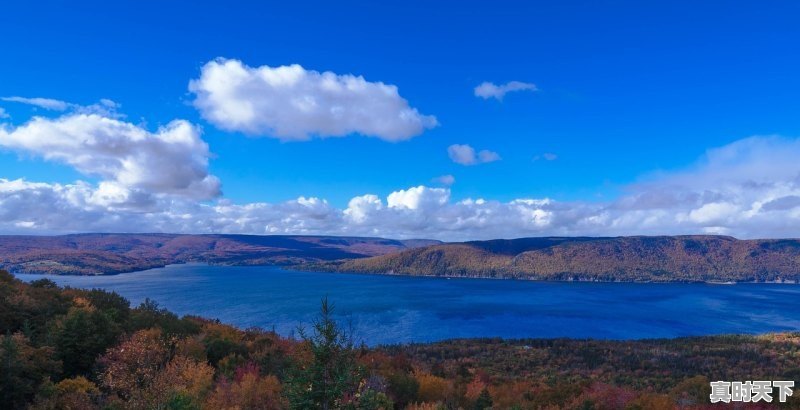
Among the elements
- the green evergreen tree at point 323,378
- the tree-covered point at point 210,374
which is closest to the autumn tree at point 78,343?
the tree-covered point at point 210,374

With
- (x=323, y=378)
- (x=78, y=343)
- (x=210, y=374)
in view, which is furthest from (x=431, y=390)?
(x=78, y=343)

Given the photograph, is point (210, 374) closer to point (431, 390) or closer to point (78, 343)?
point (78, 343)

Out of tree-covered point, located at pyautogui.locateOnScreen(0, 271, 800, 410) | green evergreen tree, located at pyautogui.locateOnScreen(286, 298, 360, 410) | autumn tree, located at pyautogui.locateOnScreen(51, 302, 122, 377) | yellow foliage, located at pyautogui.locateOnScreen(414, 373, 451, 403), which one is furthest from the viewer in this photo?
yellow foliage, located at pyautogui.locateOnScreen(414, 373, 451, 403)

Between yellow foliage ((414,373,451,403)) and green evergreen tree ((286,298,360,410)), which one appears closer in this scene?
green evergreen tree ((286,298,360,410))

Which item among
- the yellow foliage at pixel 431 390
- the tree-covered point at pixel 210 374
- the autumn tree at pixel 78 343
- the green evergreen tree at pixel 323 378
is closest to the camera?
the green evergreen tree at pixel 323 378

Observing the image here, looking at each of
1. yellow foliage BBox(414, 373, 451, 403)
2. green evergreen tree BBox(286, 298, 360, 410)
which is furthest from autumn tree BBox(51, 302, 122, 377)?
green evergreen tree BBox(286, 298, 360, 410)

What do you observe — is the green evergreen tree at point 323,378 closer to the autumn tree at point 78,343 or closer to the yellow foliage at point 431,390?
the yellow foliage at point 431,390

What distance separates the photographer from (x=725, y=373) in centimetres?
9181

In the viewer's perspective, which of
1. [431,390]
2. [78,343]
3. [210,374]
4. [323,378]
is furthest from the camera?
[431,390]

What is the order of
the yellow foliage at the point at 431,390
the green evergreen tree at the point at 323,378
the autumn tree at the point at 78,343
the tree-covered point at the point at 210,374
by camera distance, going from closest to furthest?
1. the green evergreen tree at the point at 323,378
2. the tree-covered point at the point at 210,374
3. the autumn tree at the point at 78,343
4. the yellow foliage at the point at 431,390

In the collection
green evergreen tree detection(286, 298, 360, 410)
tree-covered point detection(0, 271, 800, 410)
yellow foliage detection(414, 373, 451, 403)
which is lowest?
yellow foliage detection(414, 373, 451, 403)

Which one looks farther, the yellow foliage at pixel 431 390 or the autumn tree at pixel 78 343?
the yellow foliage at pixel 431 390

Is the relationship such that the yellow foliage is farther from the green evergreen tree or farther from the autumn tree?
the autumn tree

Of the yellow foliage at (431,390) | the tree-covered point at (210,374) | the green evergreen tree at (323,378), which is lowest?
the yellow foliage at (431,390)
